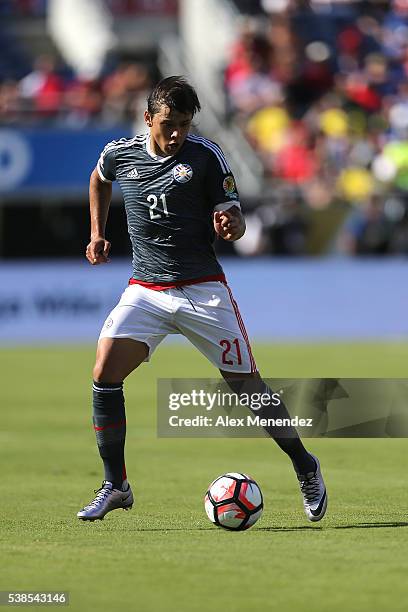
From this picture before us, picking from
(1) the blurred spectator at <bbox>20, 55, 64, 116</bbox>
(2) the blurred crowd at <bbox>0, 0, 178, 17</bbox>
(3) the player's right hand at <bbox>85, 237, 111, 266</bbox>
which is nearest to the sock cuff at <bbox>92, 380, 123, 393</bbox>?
(3) the player's right hand at <bbox>85, 237, 111, 266</bbox>

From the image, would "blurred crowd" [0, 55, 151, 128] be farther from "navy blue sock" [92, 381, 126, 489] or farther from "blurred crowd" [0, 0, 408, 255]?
"navy blue sock" [92, 381, 126, 489]

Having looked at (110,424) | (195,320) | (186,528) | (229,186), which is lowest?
(186,528)

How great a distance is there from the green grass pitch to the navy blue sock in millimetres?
319

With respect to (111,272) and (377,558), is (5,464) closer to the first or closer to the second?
(377,558)

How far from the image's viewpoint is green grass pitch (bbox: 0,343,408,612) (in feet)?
19.6

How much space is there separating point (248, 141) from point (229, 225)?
1800 centimetres

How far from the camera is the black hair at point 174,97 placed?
306 inches

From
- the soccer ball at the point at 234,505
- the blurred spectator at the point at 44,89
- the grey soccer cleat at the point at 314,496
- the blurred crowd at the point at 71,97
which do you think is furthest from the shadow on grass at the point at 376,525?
the blurred spectator at the point at 44,89

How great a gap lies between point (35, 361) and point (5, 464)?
8268 millimetres

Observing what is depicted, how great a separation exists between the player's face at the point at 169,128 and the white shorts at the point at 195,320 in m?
0.83

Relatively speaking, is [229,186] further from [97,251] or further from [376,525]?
[376,525]

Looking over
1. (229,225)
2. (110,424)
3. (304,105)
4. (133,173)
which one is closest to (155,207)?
(133,173)

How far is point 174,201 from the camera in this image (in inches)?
314

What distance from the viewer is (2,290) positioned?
21.7 meters
